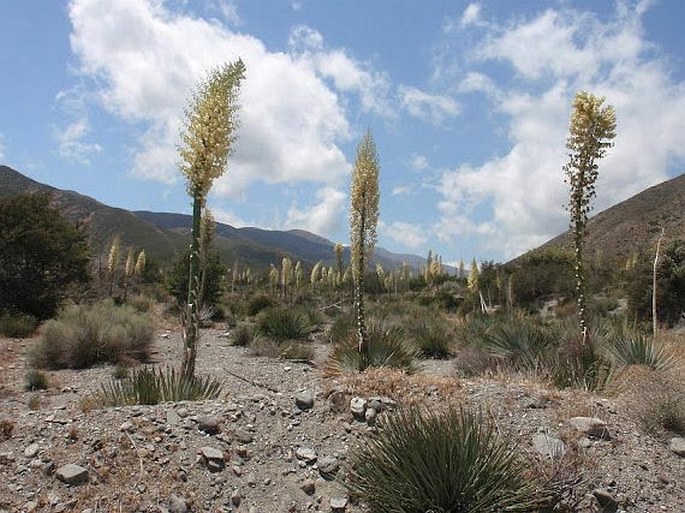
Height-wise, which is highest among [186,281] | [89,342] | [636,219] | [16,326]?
[636,219]

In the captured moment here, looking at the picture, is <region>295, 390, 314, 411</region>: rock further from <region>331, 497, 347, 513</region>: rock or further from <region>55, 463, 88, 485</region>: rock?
<region>55, 463, 88, 485</region>: rock

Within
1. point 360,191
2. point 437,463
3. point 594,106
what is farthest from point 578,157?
point 437,463

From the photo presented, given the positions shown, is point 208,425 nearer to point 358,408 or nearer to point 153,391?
point 153,391

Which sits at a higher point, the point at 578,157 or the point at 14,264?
the point at 578,157

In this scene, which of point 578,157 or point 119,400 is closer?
point 119,400

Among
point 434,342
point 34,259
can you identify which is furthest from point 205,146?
point 34,259

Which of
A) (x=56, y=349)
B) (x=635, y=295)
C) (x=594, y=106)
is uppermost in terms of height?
(x=594, y=106)

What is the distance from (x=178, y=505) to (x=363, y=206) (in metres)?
6.86

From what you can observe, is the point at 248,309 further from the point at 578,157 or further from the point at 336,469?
the point at 336,469

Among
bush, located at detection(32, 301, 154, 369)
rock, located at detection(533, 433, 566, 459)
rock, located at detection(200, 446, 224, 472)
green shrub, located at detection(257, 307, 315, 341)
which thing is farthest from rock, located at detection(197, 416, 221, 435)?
green shrub, located at detection(257, 307, 315, 341)

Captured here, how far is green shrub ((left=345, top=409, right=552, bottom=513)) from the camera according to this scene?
4.02 metres

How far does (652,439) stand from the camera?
18.2 ft

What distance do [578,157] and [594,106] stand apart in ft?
2.71

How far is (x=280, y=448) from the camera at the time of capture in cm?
524
